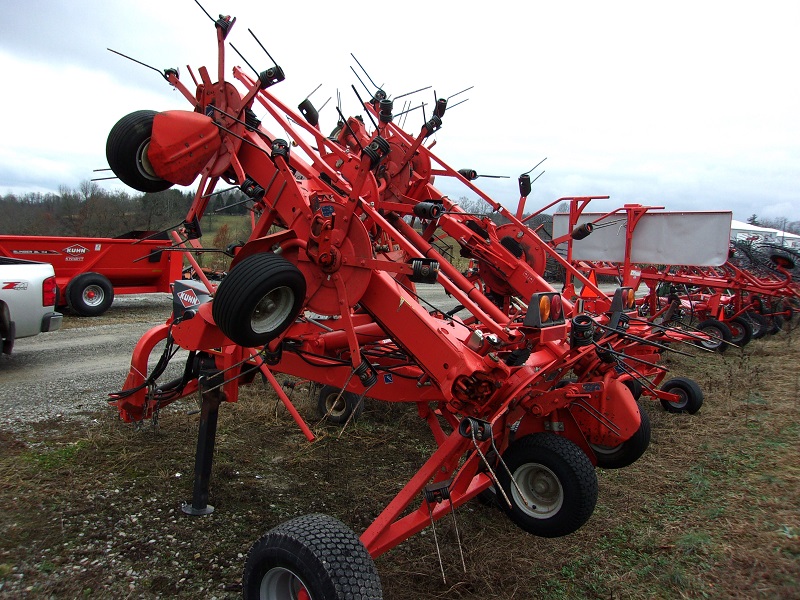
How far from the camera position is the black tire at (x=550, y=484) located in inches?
139

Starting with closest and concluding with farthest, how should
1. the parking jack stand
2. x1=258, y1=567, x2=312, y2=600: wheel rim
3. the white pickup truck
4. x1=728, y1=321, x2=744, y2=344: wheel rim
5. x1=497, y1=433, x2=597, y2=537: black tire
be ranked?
x1=258, y1=567, x2=312, y2=600: wheel rim
x1=497, y1=433, x2=597, y2=537: black tire
the parking jack stand
the white pickup truck
x1=728, y1=321, x2=744, y2=344: wheel rim

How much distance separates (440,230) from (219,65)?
373cm

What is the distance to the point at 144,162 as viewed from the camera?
13.1ft

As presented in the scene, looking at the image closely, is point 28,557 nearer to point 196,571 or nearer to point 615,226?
point 196,571

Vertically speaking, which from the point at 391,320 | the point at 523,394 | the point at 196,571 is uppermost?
the point at 391,320

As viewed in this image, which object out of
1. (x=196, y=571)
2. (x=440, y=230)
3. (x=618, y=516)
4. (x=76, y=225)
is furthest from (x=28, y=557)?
(x=76, y=225)

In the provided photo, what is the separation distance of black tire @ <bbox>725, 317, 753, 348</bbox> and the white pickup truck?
13828 mm

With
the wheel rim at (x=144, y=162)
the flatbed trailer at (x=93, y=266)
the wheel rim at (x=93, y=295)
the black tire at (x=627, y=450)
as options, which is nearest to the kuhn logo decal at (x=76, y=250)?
the flatbed trailer at (x=93, y=266)

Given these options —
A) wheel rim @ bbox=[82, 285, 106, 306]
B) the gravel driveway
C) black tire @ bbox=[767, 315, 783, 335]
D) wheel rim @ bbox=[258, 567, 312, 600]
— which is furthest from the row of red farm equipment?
black tire @ bbox=[767, 315, 783, 335]

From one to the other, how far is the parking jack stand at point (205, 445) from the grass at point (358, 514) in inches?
4.9

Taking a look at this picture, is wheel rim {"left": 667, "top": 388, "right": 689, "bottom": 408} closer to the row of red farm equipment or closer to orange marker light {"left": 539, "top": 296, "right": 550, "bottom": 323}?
the row of red farm equipment

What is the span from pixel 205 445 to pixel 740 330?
1317 centimetres

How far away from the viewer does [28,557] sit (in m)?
3.86

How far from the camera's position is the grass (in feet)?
12.5
